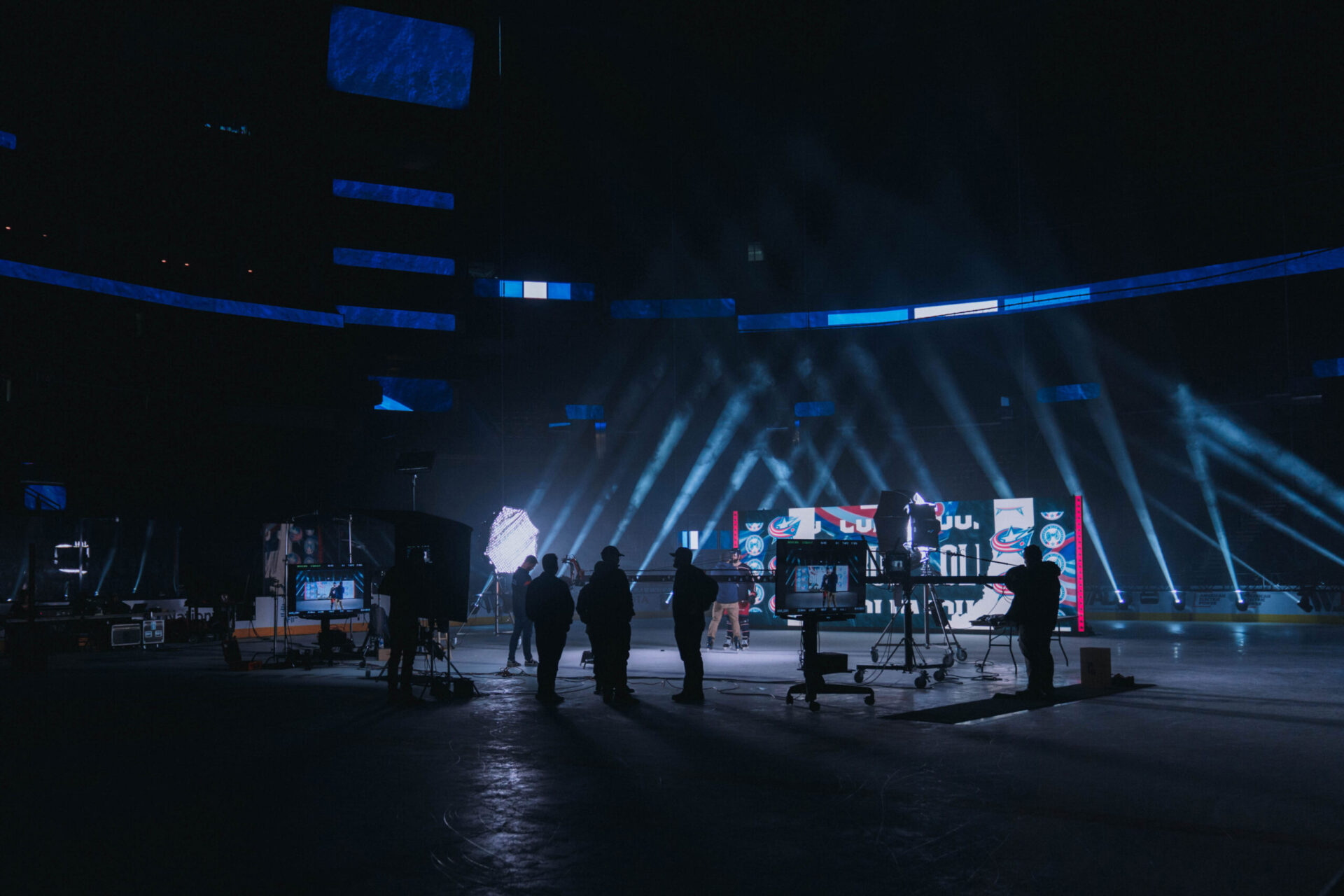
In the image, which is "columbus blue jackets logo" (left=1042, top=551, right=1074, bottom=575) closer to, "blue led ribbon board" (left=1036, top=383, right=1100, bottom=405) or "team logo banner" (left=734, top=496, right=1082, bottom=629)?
"team logo banner" (left=734, top=496, right=1082, bottom=629)

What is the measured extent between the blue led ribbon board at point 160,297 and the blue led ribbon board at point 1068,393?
23.6m

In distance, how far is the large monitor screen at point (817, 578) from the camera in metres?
10.5

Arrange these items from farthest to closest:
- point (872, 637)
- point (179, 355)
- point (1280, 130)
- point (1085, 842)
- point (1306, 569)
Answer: point (1306, 569), point (1280, 130), point (179, 355), point (872, 637), point (1085, 842)

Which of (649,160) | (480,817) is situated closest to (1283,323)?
(649,160)

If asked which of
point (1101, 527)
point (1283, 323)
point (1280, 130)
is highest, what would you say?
point (1280, 130)

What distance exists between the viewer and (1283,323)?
28547 mm

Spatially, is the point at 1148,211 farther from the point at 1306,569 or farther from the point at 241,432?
the point at 241,432

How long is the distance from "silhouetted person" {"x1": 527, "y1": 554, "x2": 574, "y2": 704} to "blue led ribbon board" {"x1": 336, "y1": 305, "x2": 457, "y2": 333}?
22214 mm

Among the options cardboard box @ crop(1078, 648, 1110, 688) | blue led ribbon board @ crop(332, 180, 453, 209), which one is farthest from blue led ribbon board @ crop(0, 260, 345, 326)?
cardboard box @ crop(1078, 648, 1110, 688)

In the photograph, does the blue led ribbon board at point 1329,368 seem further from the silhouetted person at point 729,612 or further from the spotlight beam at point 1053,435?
the silhouetted person at point 729,612

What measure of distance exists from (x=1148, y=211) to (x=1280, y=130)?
14.4 feet

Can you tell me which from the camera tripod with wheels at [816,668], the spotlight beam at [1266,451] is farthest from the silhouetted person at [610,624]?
the spotlight beam at [1266,451]

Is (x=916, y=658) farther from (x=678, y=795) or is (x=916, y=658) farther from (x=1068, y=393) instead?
(x=1068, y=393)

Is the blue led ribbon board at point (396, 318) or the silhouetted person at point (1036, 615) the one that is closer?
the silhouetted person at point (1036, 615)
